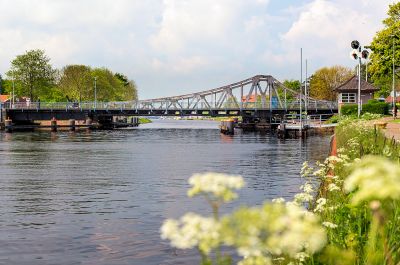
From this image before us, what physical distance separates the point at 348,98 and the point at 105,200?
66.5 meters

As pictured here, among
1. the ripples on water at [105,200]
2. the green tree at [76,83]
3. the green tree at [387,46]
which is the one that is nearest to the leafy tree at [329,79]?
the green tree at [76,83]

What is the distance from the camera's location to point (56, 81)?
419ft

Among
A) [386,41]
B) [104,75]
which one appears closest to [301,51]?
[386,41]

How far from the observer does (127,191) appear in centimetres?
2277

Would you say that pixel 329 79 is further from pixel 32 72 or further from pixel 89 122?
pixel 32 72

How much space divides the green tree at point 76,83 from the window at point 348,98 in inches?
2593

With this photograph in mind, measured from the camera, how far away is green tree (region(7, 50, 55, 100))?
362 feet

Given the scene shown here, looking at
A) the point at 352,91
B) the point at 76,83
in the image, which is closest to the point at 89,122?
the point at 76,83

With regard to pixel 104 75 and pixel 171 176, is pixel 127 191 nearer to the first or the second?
pixel 171 176

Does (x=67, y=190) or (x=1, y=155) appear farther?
(x=1, y=155)

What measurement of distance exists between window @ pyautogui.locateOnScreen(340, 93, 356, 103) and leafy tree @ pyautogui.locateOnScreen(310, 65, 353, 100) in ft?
161

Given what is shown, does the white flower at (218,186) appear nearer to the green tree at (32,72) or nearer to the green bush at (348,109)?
the green bush at (348,109)

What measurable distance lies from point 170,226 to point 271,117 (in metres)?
103

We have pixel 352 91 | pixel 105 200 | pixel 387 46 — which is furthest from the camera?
pixel 352 91
